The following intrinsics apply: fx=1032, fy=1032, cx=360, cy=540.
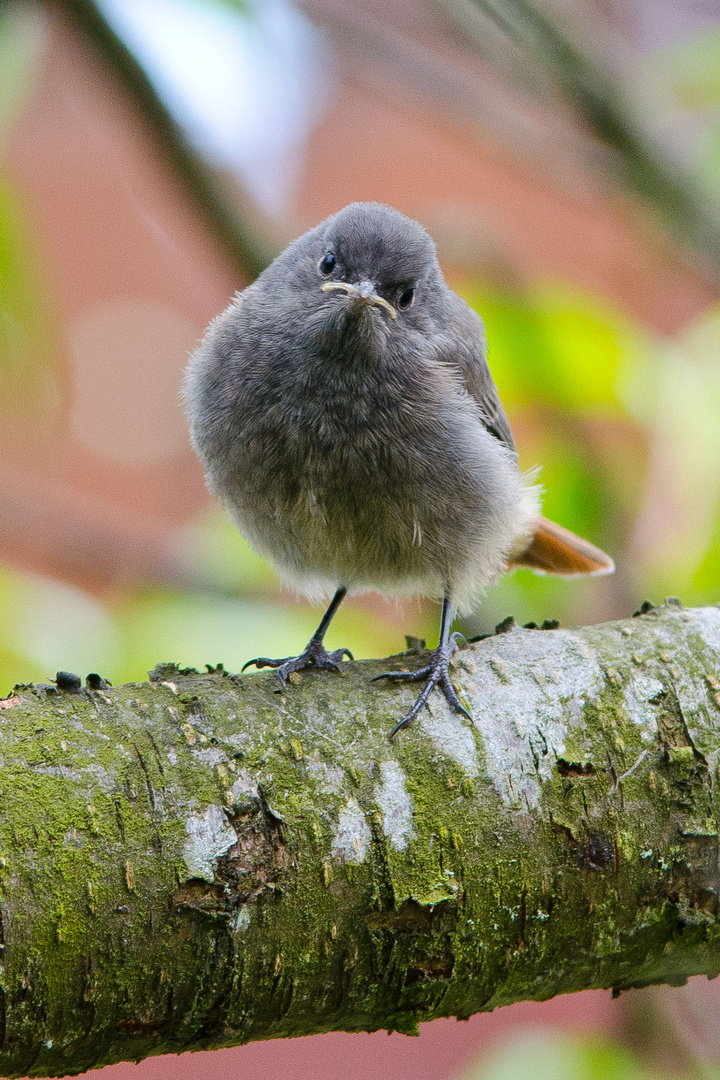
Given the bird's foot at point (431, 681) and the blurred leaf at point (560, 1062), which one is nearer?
the bird's foot at point (431, 681)

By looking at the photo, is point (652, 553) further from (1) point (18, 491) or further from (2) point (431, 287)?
(1) point (18, 491)

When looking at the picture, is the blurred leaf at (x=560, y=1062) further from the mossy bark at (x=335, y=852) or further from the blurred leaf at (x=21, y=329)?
the blurred leaf at (x=21, y=329)

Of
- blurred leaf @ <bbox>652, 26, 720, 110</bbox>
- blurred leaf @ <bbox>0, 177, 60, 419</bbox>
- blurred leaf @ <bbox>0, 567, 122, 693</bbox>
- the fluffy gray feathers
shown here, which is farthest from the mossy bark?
blurred leaf @ <bbox>652, 26, 720, 110</bbox>

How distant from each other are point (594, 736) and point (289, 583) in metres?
1.62

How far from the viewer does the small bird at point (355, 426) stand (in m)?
3.25

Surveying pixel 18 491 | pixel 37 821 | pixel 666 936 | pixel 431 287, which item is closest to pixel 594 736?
pixel 666 936

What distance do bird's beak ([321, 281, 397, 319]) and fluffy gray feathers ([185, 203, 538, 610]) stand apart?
0.02 metres

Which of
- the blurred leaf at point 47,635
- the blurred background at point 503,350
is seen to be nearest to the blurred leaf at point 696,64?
the blurred background at point 503,350

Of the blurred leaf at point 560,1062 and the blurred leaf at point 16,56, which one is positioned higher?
the blurred leaf at point 16,56

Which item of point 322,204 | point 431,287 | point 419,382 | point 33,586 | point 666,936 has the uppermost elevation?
point 322,204

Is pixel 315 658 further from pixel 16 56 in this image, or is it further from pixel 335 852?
pixel 16 56

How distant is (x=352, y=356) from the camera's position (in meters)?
3.32

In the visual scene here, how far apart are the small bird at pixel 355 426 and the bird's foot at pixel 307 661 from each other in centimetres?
1

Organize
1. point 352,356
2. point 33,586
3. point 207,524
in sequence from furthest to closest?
point 207,524 → point 33,586 → point 352,356
